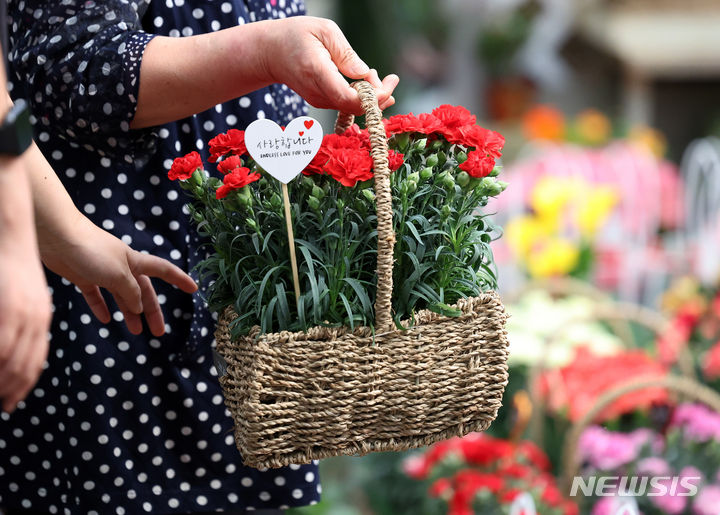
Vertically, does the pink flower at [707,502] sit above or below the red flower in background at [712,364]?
below

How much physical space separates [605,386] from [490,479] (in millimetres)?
579

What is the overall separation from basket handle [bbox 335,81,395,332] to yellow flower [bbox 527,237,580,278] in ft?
9.36

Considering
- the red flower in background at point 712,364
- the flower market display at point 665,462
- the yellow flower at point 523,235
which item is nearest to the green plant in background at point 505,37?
the yellow flower at point 523,235

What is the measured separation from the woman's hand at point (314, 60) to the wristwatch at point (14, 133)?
12.6 inches

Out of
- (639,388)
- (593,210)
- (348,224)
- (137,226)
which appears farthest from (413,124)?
(593,210)

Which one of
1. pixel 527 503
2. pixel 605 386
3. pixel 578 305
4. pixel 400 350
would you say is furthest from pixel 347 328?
pixel 578 305

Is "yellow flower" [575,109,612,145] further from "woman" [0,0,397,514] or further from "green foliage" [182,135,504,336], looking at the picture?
"green foliage" [182,135,504,336]

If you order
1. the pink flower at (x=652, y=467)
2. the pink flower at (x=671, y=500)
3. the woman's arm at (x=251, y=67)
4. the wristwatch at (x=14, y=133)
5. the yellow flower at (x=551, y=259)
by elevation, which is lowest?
the pink flower at (x=671, y=500)

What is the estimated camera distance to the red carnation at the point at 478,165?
3.34 feet

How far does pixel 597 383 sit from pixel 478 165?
166 cm

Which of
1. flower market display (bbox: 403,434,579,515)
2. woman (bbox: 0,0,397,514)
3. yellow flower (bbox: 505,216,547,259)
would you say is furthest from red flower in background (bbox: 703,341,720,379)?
woman (bbox: 0,0,397,514)

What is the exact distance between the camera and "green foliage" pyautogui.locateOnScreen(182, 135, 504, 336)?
99 centimetres

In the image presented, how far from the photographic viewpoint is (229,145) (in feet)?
3.38

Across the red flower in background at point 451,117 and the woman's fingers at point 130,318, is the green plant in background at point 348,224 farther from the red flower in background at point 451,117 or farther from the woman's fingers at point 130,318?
the woman's fingers at point 130,318
